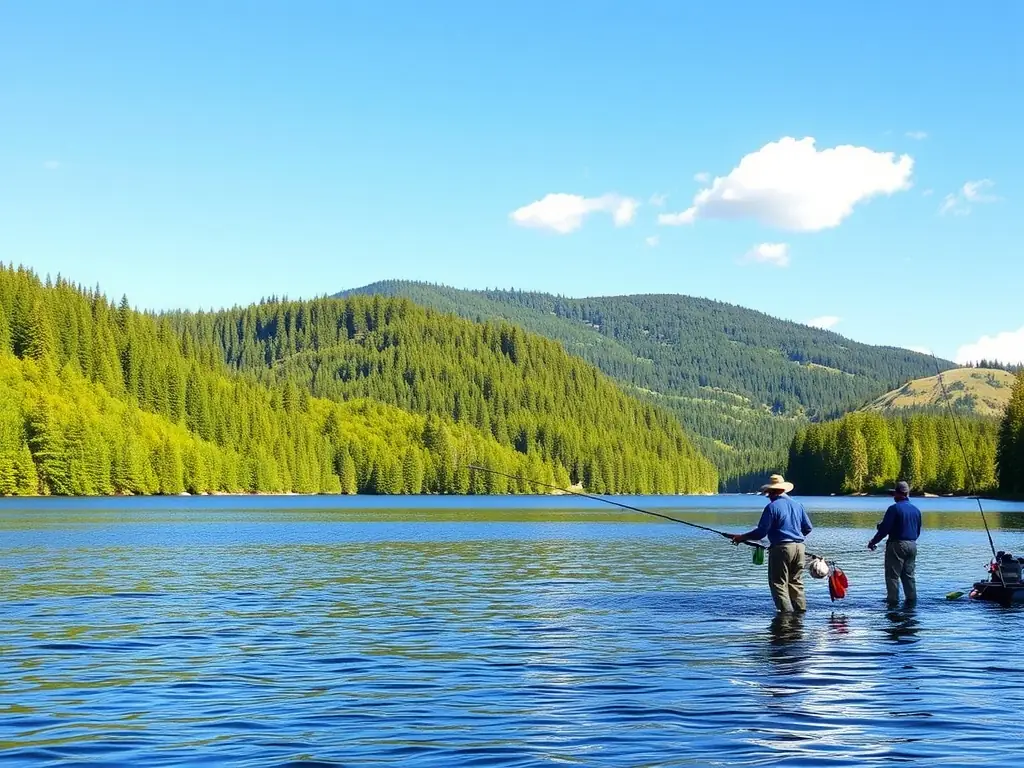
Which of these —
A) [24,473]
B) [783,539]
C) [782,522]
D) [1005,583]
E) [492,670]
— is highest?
[24,473]

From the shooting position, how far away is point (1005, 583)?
31891 millimetres

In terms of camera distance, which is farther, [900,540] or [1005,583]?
[1005,583]

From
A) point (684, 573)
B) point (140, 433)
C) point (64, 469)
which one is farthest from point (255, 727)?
point (140, 433)

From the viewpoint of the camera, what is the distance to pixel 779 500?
28062 mm

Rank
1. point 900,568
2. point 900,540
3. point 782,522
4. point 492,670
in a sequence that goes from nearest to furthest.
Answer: point 492,670, point 782,522, point 900,540, point 900,568

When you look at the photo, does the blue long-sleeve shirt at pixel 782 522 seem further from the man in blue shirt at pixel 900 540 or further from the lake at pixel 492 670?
the man in blue shirt at pixel 900 540

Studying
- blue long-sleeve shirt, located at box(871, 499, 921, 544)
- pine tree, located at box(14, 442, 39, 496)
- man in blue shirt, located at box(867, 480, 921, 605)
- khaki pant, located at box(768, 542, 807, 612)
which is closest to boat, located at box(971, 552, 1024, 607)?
man in blue shirt, located at box(867, 480, 921, 605)

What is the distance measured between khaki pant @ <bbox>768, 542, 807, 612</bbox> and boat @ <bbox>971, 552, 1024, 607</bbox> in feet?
21.9

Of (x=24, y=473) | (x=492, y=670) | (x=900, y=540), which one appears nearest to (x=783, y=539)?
(x=900, y=540)

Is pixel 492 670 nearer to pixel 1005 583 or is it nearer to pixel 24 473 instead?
pixel 1005 583

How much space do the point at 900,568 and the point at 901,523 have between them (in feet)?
5.60

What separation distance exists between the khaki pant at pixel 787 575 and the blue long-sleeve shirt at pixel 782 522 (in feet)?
0.63

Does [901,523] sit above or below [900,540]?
above

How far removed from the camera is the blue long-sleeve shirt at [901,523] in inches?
1196
